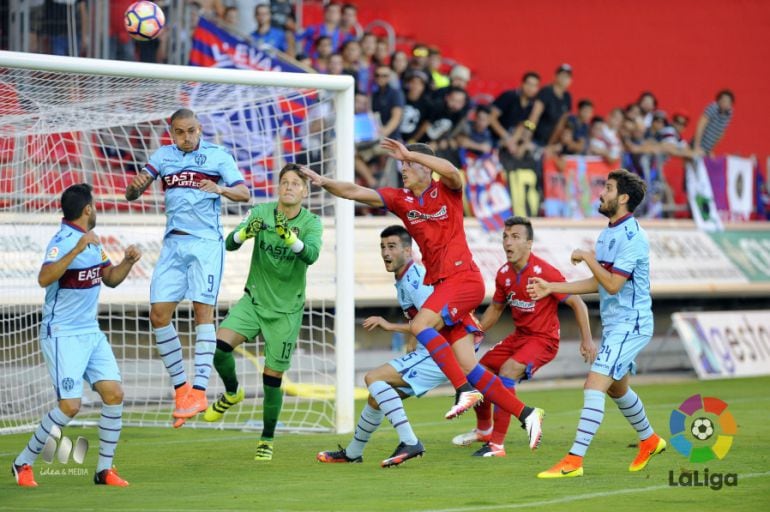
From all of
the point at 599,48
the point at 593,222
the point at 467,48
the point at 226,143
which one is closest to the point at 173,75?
the point at 226,143

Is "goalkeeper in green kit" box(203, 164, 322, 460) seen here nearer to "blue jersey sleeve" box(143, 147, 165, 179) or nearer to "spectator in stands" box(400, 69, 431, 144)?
"blue jersey sleeve" box(143, 147, 165, 179)

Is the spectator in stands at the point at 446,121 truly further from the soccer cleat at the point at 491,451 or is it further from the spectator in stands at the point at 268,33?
the soccer cleat at the point at 491,451

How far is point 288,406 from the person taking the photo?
14.3 metres

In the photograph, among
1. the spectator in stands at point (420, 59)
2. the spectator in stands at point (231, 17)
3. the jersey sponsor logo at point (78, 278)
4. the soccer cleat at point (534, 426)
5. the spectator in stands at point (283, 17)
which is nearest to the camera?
the jersey sponsor logo at point (78, 278)

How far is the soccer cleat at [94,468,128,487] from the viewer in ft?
27.5

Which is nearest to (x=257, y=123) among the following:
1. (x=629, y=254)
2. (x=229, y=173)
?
(x=229, y=173)

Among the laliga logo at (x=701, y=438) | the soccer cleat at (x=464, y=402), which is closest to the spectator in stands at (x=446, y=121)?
the laliga logo at (x=701, y=438)

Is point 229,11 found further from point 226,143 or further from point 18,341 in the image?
point 18,341

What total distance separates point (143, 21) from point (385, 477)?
4.22 meters

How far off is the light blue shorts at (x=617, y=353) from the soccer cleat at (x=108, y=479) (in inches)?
124

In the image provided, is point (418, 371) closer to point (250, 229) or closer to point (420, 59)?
point (250, 229)

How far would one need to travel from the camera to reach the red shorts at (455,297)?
9.13 m

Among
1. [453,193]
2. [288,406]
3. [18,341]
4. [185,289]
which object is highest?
[453,193]

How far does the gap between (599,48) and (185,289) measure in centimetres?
1623
